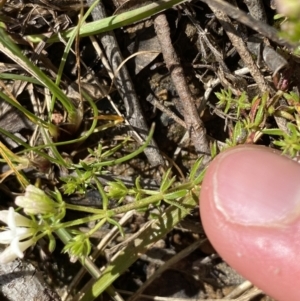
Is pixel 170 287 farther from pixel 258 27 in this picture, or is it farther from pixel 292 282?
pixel 258 27

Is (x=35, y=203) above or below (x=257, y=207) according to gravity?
above

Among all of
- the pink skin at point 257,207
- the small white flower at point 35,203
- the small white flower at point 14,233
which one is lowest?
the pink skin at point 257,207

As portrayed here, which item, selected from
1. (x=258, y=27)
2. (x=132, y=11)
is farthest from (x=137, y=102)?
(x=258, y=27)

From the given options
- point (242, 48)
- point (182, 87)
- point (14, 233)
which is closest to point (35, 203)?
point (14, 233)

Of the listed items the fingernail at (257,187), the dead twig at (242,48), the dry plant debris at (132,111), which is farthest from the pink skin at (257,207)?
the dead twig at (242,48)

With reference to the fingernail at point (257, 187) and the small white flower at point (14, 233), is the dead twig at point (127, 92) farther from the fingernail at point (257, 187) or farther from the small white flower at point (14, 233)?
the small white flower at point (14, 233)

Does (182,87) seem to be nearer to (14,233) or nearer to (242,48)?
(242,48)
